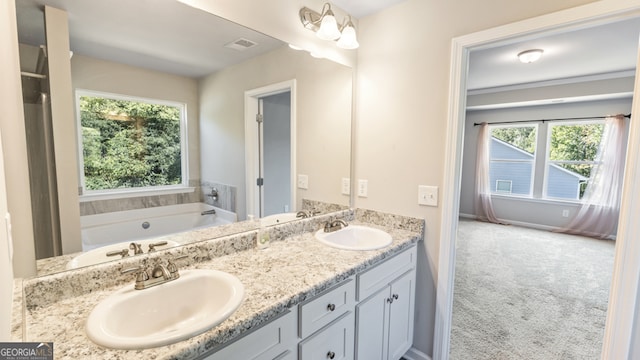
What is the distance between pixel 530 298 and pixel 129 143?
3.58 metres

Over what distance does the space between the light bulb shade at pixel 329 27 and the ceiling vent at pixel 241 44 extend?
0.46 metres

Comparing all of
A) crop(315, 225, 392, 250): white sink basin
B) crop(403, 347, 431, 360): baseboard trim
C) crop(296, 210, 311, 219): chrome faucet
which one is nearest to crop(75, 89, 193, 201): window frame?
crop(296, 210, 311, 219): chrome faucet

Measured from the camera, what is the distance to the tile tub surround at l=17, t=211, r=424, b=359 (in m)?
0.78

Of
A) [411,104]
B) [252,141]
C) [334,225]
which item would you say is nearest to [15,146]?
[252,141]

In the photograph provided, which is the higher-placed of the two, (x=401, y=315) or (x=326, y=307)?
(x=326, y=307)

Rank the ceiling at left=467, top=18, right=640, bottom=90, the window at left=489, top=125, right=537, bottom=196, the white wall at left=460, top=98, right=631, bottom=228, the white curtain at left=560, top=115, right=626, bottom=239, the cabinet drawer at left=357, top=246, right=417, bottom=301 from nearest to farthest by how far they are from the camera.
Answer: the cabinet drawer at left=357, top=246, right=417, bottom=301, the ceiling at left=467, top=18, right=640, bottom=90, the white curtain at left=560, top=115, right=626, bottom=239, the white wall at left=460, top=98, right=631, bottom=228, the window at left=489, top=125, right=537, bottom=196

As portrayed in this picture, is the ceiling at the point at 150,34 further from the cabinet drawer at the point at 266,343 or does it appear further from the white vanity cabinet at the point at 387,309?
the white vanity cabinet at the point at 387,309

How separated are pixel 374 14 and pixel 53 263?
2.24 metres

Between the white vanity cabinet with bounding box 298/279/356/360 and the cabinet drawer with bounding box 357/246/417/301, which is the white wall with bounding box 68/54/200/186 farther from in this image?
the cabinet drawer with bounding box 357/246/417/301

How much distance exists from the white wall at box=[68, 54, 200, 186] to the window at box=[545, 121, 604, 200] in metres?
6.42

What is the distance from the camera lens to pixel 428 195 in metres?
1.86

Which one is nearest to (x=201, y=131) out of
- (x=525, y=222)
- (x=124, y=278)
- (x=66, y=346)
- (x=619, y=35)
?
(x=124, y=278)

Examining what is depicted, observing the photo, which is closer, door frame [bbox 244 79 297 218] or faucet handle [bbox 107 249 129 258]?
faucet handle [bbox 107 249 129 258]

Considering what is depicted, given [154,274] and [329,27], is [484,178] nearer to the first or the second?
[329,27]
